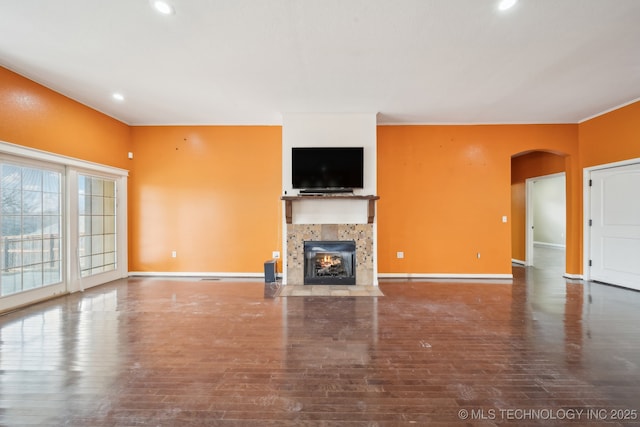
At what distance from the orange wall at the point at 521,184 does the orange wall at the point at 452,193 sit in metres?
0.85

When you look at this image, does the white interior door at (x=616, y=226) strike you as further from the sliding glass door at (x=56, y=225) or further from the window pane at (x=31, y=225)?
the window pane at (x=31, y=225)

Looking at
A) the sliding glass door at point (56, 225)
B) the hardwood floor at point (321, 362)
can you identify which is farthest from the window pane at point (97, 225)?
the hardwood floor at point (321, 362)

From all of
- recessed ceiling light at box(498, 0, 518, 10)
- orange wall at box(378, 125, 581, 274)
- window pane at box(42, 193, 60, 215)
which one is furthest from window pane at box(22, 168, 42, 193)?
recessed ceiling light at box(498, 0, 518, 10)

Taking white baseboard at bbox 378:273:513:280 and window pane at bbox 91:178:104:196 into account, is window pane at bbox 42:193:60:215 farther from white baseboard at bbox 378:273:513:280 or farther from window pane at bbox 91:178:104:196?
white baseboard at bbox 378:273:513:280

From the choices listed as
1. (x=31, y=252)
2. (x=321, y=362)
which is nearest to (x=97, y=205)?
(x=31, y=252)

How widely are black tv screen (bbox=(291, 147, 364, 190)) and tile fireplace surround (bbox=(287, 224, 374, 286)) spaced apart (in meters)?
0.68

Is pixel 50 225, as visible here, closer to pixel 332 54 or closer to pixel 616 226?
pixel 332 54

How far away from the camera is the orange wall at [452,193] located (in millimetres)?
5098

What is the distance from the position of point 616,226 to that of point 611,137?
1476 millimetres

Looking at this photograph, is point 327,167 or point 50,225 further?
point 327,167

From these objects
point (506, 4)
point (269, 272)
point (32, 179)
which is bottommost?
point (269, 272)

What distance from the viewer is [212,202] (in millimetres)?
5242

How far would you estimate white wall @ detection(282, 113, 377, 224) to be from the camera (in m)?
4.57

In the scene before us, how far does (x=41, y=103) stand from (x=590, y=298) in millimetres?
8081
